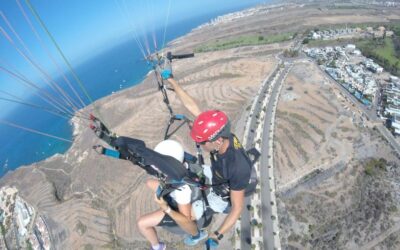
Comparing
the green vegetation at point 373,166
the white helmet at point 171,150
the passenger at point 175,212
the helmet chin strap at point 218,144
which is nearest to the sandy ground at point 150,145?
the green vegetation at point 373,166

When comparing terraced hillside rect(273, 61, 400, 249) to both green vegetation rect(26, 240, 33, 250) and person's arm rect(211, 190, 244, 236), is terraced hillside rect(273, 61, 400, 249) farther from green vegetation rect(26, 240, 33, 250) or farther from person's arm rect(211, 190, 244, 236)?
green vegetation rect(26, 240, 33, 250)

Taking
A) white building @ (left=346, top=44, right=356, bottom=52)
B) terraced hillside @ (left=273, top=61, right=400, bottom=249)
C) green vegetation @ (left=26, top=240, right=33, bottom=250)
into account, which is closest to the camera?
terraced hillside @ (left=273, top=61, right=400, bottom=249)

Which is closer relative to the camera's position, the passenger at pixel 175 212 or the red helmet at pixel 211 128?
the red helmet at pixel 211 128

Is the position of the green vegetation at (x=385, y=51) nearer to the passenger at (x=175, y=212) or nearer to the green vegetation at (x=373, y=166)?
the green vegetation at (x=373, y=166)

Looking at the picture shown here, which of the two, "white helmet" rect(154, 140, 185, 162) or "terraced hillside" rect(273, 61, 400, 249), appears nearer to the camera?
"white helmet" rect(154, 140, 185, 162)

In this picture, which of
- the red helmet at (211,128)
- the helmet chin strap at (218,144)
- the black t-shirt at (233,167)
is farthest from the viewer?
the helmet chin strap at (218,144)

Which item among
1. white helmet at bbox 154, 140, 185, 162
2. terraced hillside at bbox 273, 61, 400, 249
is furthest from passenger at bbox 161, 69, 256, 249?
terraced hillside at bbox 273, 61, 400, 249

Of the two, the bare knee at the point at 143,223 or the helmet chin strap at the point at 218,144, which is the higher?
the helmet chin strap at the point at 218,144
